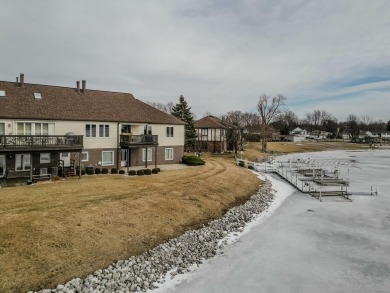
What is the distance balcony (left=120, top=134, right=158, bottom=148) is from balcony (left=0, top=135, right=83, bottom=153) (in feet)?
18.2

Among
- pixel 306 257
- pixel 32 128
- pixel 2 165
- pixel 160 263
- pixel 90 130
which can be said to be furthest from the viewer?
pixel 90 130

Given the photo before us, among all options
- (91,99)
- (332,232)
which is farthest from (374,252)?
(91,99)

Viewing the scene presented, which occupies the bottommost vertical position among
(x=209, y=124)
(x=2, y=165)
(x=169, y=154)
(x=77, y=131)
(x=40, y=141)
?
(x=2, y=165)

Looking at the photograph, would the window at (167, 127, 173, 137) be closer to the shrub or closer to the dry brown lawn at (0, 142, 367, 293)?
the shrub

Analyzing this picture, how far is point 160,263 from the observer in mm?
13125

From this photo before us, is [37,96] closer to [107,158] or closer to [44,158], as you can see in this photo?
[44,158]

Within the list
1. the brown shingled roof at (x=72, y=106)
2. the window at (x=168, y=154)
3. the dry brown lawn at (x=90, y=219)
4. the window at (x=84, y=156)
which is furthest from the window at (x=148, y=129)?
the dry brown lawn at (x=90, y=219)

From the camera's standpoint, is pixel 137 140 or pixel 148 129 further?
pixel 148 129

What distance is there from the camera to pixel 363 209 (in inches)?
899

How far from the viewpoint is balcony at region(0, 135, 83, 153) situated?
22734mm

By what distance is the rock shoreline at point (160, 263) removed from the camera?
36.2 feet

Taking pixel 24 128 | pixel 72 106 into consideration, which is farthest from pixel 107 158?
pixel 24 128

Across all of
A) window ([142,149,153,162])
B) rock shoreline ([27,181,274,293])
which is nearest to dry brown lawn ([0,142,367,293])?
rock shoreline ([27,181,274,293])

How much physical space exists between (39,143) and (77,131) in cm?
484
